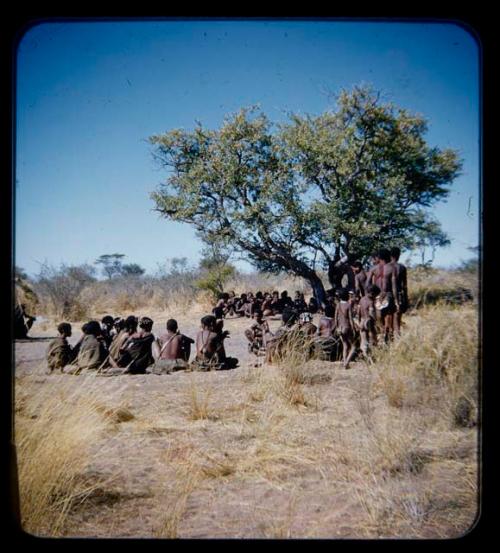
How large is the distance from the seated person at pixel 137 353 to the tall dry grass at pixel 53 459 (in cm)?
343

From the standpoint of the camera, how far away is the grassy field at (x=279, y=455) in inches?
128

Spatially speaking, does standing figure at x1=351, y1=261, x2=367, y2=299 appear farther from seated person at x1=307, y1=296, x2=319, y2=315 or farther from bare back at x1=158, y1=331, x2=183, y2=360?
bare back at x1=158, y1=331, x2=183, y2=360

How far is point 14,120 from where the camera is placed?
8.46ft

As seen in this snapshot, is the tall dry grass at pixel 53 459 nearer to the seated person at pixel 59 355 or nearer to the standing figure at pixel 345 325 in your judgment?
the seated person at pixel 59 355

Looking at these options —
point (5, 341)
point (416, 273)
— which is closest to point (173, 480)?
point (5, 341)

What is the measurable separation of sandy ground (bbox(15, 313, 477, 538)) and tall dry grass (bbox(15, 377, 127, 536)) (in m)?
0.14

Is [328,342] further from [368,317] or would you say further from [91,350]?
[91,350]

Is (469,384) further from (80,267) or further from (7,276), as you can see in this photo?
(80,267)

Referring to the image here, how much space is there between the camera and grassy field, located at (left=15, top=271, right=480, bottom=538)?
3252mm

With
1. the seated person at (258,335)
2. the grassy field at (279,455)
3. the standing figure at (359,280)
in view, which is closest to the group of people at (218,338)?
the seated person at (258,335)

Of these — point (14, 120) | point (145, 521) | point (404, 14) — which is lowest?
point (145, 521)

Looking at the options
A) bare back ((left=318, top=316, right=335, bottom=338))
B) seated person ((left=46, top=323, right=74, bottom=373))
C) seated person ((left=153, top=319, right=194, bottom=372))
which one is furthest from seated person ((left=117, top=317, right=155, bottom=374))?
bare back ((left=318, top=316, right=335, bottom=338))

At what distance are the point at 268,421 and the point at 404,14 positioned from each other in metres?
3.88

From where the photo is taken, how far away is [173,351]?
27.3 ft
